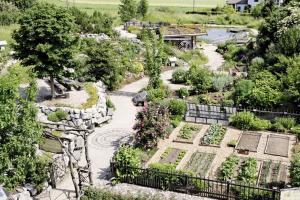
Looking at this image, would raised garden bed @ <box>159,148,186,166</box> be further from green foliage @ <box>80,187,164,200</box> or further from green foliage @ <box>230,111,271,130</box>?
green foliage @ <box>230,111,271,130</box>

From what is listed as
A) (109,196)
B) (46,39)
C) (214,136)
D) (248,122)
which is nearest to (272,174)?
(214,136)

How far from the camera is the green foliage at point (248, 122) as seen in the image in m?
24.4

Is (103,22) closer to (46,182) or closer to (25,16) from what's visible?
(25,16)

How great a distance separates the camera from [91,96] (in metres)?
26.8

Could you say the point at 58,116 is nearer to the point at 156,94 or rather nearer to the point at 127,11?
the point at 156,94

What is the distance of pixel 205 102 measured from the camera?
28.5 meters

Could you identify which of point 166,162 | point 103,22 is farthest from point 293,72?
point 103,22

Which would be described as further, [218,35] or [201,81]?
[218,35]

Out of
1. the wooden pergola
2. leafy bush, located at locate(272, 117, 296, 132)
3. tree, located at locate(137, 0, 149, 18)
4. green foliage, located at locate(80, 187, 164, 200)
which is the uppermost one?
tree, located at locate(137, 0, 149, 18)

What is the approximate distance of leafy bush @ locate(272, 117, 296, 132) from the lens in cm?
2412

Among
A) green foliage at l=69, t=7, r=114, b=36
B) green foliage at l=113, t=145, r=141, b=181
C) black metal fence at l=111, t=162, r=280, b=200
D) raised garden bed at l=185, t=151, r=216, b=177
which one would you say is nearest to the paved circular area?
green foliage at l=113, t=145, r=141, b=181

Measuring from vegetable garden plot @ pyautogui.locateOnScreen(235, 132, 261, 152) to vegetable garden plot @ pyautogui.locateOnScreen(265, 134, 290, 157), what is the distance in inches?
24.5

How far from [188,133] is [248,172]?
5.93 meters

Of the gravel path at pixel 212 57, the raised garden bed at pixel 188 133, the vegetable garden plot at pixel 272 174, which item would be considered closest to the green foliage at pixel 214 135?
the raised garden bed at pixel 188 133
